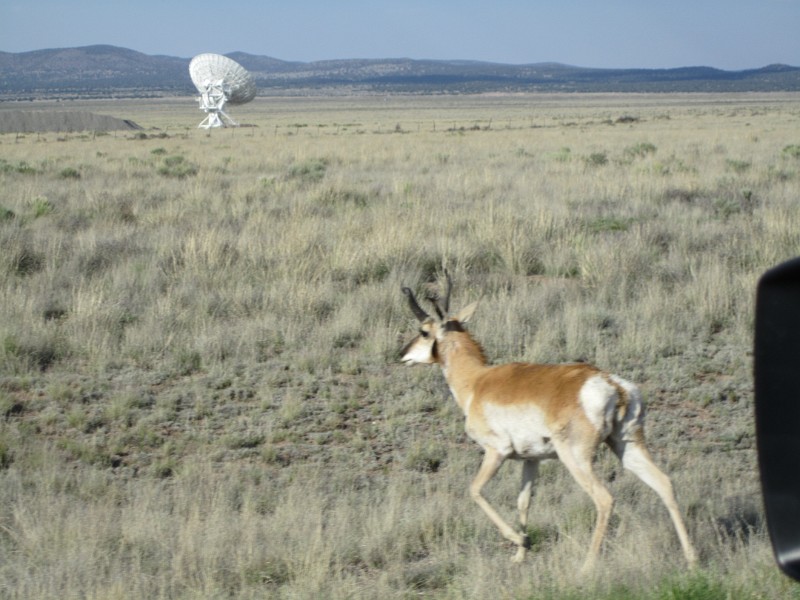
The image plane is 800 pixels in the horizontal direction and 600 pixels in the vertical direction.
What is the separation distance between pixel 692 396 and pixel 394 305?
11.1ft

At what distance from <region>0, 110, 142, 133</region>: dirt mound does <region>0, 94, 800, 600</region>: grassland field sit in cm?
5620

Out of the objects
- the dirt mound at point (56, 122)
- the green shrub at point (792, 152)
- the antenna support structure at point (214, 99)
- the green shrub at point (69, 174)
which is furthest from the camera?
the antenna support structure at point (214, 99)

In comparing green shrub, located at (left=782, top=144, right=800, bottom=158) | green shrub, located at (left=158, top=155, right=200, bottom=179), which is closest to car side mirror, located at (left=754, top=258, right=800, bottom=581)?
green shrub, located at (left=158, top=155, right=200, bottom=179)

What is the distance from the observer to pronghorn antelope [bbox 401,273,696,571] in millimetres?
4574

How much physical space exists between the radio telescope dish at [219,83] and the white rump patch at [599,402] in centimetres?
7897

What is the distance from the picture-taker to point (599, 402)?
4.54 meters

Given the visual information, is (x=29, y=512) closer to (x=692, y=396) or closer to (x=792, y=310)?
(x=792, y=310)

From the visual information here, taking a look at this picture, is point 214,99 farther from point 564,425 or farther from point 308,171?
point 564,425

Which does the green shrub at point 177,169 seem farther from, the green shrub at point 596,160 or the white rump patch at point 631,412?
the white rump patch at point 631,412

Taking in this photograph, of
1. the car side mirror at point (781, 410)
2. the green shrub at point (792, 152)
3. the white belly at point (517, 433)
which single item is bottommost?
the green shrub at point (792, 152)

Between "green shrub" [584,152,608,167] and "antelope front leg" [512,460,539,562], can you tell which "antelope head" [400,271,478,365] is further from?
"green shrub" [584,152,608,167]

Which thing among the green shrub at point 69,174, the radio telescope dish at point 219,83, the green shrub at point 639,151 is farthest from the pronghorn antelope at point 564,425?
the radio telescope dish at point 219,83

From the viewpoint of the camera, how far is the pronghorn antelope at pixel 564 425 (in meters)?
4.57

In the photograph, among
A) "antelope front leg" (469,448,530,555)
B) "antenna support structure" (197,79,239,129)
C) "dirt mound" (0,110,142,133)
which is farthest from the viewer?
"antenna support structure" (197,79,239,129)
